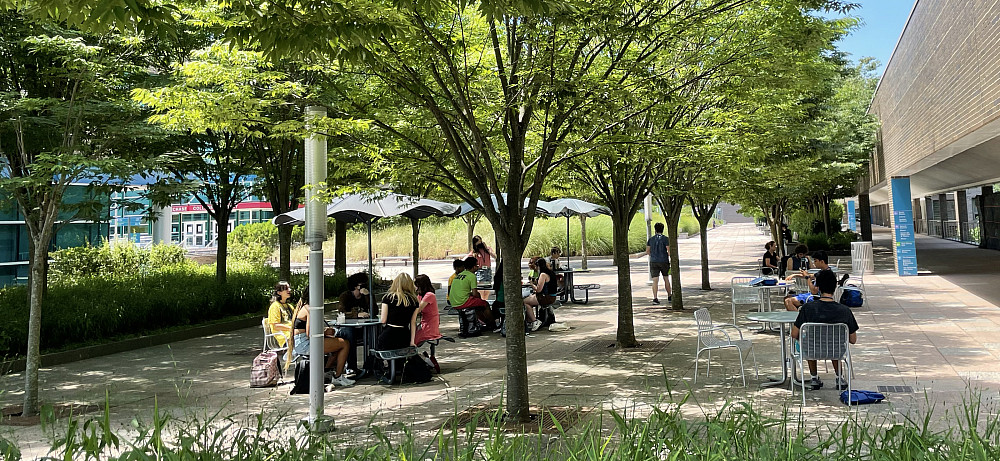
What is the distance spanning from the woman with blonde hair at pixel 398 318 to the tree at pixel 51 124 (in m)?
3.48

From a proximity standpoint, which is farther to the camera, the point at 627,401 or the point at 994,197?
the point at 994,197

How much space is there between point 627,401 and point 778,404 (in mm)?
1476

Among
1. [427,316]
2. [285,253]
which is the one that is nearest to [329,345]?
[427,316]

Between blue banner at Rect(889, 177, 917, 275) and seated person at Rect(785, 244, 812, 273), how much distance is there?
23.8 ft

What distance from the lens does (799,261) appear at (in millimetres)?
16578

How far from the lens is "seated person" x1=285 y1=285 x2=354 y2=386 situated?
9.27 m

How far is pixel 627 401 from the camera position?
765 centimetres

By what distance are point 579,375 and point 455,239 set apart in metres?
34.5

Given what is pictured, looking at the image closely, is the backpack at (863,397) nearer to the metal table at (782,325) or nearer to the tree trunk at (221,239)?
the metal table at (782,325)

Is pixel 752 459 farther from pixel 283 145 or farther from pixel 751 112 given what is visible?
pixel 283 145

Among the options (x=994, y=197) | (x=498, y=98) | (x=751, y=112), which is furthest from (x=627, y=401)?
(x=994, y=197)

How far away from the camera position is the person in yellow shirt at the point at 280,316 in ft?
32.6

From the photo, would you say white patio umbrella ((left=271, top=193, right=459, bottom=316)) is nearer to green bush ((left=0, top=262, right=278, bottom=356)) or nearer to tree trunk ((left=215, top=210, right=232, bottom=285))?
green bush ((left=0, top=262, right=278, bottom=356))

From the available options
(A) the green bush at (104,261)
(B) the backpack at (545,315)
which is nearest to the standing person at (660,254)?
(B) the backpack at (545,315)
